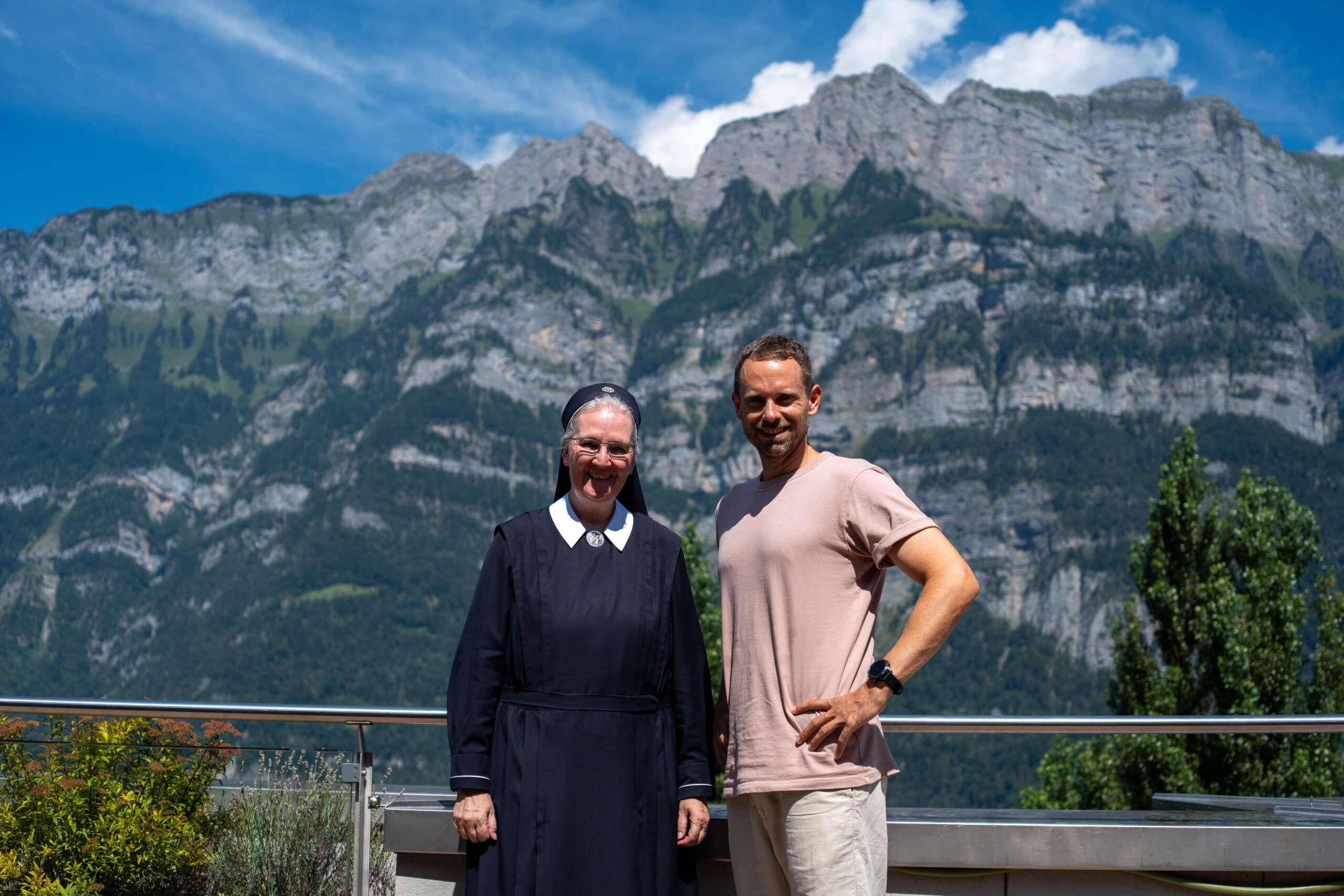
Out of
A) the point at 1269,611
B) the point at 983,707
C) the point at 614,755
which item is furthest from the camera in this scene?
the point at 983,707

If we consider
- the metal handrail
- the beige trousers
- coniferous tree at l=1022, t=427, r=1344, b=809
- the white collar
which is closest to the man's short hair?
the white collar

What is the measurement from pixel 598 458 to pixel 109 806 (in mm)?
2610

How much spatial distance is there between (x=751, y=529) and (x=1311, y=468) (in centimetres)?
16704

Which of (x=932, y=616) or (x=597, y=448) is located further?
(x=597, y=448)

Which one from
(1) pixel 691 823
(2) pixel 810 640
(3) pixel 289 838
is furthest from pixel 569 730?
(3) pixel 289 838

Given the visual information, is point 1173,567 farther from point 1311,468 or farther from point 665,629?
point 1311,468

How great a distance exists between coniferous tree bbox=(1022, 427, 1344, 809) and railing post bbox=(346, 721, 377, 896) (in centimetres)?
1410

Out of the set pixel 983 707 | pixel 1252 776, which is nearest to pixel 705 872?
pixel 1252 776

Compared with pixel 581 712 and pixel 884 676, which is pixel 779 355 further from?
pixel 581 712

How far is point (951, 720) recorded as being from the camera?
3.79m

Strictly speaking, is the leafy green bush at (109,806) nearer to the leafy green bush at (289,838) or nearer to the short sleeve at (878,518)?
the leafy green bush at (289,838)

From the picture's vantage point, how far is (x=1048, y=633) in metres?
141

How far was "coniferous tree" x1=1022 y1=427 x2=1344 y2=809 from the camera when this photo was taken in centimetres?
1580

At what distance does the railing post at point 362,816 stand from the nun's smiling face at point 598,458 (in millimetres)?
1482
